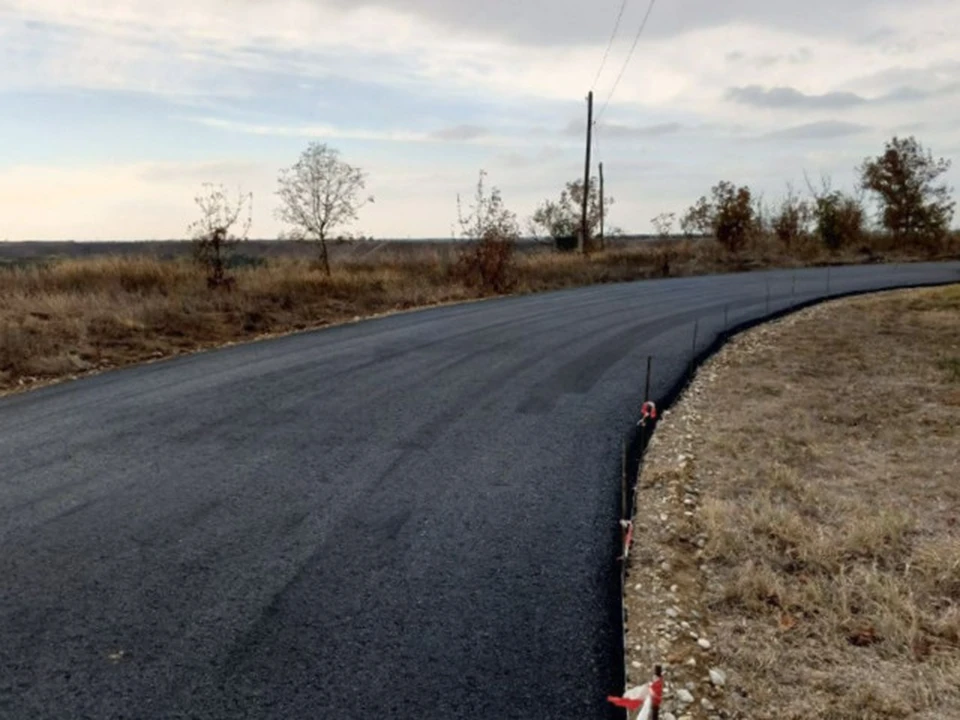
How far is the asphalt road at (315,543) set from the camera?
3145mm

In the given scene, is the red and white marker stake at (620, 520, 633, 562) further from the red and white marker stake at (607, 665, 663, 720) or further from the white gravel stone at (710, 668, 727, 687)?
the red and white marker stake at (607, 665, 663, 720)

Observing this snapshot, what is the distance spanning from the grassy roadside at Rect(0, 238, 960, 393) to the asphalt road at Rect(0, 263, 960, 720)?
79.3 inches

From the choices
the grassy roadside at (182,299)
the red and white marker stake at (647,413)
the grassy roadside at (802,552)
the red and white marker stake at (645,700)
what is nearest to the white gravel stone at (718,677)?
the grassy roadside at (802,552)

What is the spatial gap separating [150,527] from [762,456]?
16.6 ft

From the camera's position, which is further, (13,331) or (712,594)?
(13,331)

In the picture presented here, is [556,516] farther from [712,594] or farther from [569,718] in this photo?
[569,718]

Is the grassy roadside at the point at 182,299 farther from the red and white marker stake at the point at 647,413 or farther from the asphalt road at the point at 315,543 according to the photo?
the red and white marker stake at the point at 647,413

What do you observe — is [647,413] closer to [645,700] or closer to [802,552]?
[802,552]

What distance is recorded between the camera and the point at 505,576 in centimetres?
413

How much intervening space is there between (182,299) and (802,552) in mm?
13270

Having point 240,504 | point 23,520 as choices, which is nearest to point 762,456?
point 240,504

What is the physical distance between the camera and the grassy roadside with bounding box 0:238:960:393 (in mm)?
10766

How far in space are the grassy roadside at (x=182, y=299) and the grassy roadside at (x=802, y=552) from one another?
8.50 meters

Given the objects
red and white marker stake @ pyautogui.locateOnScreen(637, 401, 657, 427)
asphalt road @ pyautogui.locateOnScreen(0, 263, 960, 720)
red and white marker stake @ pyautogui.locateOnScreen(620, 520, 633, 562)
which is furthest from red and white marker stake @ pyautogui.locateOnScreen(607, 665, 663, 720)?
red and white marker stake @ pyautogui.locateOnScreen(637, 401, 657, 427)
